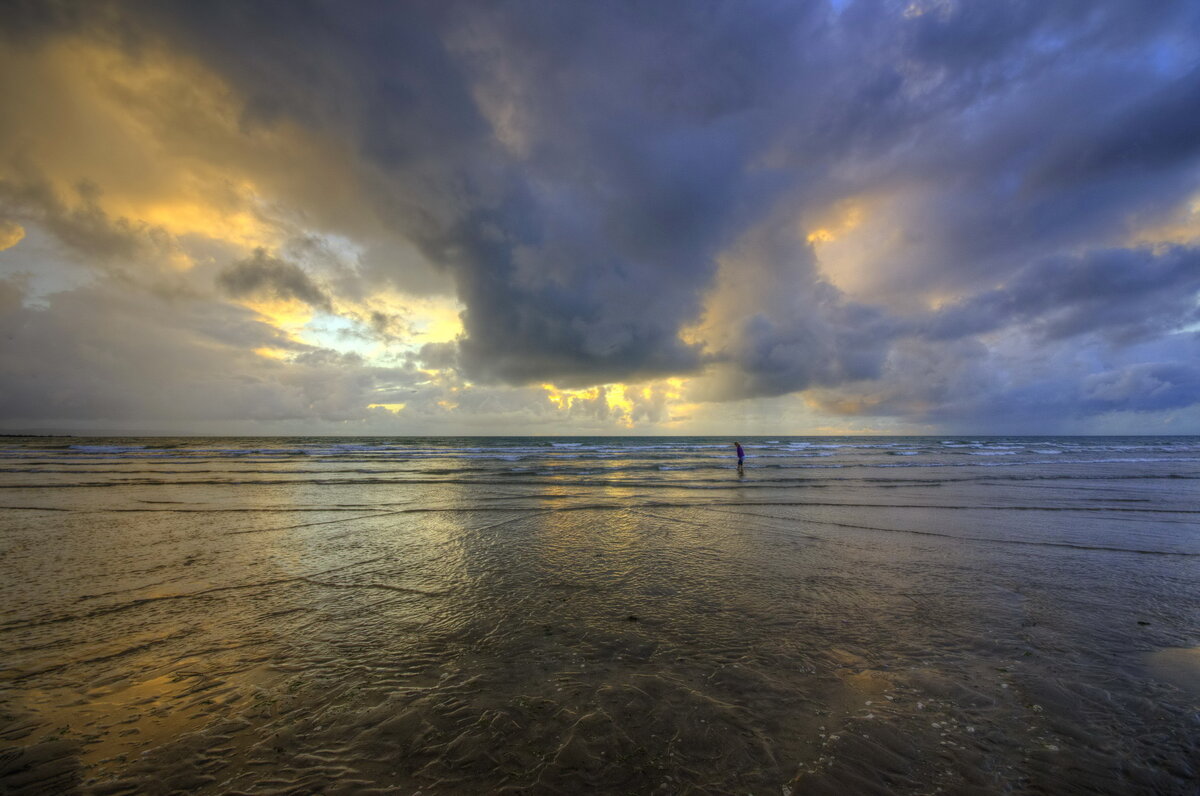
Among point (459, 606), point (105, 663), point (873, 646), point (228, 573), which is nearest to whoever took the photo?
point (105, 663)

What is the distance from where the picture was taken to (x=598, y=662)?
4.94 metres

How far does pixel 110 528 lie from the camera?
11.9 meters

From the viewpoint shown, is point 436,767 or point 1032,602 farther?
point 1032,602

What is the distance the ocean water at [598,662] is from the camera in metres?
3.42

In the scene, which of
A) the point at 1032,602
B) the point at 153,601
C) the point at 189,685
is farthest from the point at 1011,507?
the point at 153,601

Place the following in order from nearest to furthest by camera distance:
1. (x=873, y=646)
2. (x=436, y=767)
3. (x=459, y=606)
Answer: (x=436, y=767) < (x=873, y=646) < (x=459, y=606)

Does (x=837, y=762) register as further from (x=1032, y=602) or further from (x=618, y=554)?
(x=618, y=554)

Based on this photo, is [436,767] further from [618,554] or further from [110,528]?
[110,528]

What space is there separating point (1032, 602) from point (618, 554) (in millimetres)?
6616

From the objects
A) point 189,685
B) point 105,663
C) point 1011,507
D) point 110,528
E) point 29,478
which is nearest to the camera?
point 189,685

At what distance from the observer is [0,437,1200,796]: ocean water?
11.2ft

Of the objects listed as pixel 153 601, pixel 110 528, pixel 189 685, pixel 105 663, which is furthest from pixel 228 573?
pixel 110 528

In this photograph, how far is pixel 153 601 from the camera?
688cm

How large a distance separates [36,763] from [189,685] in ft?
3.70
